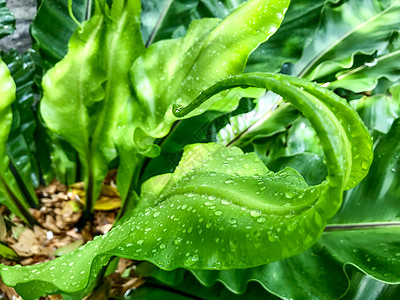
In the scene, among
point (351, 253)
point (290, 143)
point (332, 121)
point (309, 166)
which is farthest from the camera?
point (290, 143)

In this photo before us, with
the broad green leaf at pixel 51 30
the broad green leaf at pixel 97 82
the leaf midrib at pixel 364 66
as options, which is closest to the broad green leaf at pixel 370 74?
the leaf midrib at pixel 364 66

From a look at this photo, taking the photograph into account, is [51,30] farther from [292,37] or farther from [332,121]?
[332,121]

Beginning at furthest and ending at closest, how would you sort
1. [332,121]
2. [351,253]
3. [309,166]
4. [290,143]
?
[290,143] → [309,166] → [351,253] → [332,121]

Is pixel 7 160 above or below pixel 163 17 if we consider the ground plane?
below

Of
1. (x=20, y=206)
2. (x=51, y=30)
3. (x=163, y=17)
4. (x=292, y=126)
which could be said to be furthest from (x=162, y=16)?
(x=20, y=206)

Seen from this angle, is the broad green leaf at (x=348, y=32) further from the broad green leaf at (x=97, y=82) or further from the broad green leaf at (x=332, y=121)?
the broad green leaf at (x=332, y=121)

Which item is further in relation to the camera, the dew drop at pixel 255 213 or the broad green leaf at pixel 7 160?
the broad green leaf at pixel 7 160
